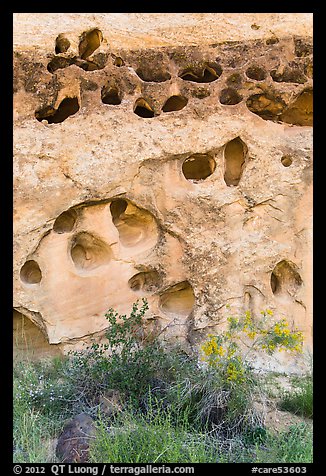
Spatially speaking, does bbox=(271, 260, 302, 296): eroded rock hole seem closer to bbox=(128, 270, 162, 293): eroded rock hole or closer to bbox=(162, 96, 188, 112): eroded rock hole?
bbox=(128, 270, 162, 293): eroded rock hole

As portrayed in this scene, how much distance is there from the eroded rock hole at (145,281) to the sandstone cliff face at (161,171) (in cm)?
1

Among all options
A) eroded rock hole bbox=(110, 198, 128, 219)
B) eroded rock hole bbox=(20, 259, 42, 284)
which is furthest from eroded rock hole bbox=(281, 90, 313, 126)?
eroded rock hole bbox=(20, 259, 42, 284)

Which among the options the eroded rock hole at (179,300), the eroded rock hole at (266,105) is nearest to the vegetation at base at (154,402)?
the eroded rock hole at (179,300)

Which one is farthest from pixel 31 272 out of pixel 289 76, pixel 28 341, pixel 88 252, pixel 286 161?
pixel 289 76

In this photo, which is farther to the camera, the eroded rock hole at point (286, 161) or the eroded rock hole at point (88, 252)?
the eroded rock hole at point (286, 161)

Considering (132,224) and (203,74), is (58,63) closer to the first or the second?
(203,74)

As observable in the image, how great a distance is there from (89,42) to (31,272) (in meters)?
1.98

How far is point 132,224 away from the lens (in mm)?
5391

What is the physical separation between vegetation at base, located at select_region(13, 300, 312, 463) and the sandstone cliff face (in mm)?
340

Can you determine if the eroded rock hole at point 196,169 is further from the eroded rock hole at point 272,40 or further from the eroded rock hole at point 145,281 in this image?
the eroded rock hole at point 272,40

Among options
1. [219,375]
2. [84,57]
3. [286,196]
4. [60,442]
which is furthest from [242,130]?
[60,442]

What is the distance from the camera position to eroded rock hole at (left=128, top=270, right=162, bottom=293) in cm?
525

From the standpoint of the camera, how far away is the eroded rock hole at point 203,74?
17.7ft

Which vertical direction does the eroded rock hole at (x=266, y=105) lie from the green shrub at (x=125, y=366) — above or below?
above
